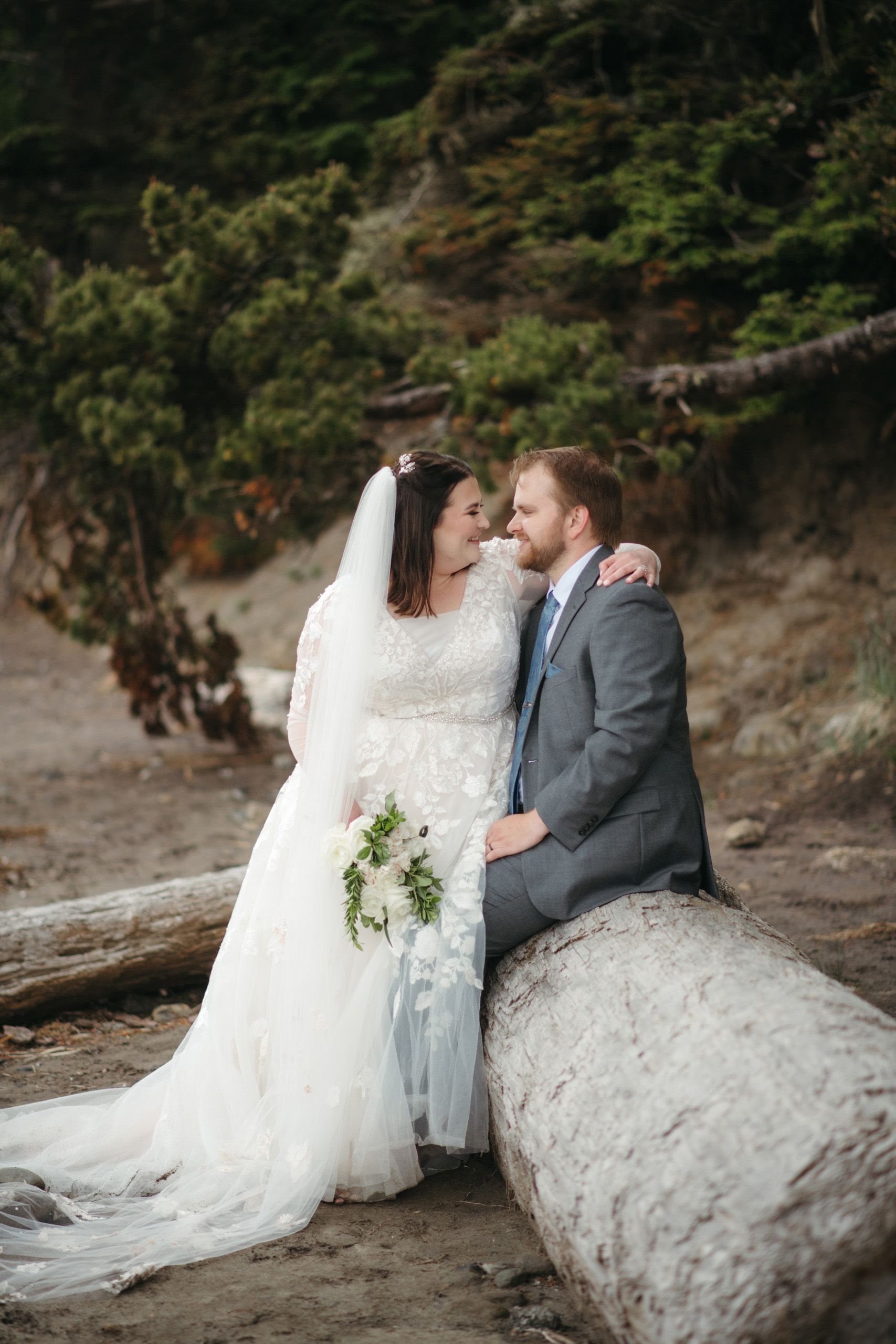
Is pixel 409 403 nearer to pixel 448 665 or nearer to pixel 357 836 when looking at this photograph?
pixel 448 665

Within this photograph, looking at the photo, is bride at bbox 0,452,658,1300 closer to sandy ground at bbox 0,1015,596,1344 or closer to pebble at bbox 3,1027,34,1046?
sandy ground at bbox 0,1015,596,1344

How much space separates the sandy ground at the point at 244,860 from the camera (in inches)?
102

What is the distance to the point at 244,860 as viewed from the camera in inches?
272

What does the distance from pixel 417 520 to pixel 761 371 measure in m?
4.73

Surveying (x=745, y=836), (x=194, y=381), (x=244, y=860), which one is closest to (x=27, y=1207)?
(x=244, y=860)

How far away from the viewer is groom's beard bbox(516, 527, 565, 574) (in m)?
3.48

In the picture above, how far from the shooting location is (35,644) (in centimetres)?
1825

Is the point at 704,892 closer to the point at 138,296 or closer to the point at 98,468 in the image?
the point at 138,296

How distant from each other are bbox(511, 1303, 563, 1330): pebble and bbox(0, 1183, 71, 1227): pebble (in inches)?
55.5

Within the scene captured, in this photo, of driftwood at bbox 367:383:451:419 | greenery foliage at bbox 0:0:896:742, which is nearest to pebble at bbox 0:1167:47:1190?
greenery foliage at bbox 0:0:896:742

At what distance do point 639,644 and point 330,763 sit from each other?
3.60 ft

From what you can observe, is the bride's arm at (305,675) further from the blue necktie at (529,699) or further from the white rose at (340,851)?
the blue necktie at (529,699)

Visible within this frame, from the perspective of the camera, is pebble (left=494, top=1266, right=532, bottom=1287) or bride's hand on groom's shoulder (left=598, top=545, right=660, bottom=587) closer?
pebble (left=494, top=1266, right=532, bottom=1287)

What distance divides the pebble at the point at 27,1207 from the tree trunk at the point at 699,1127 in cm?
137
